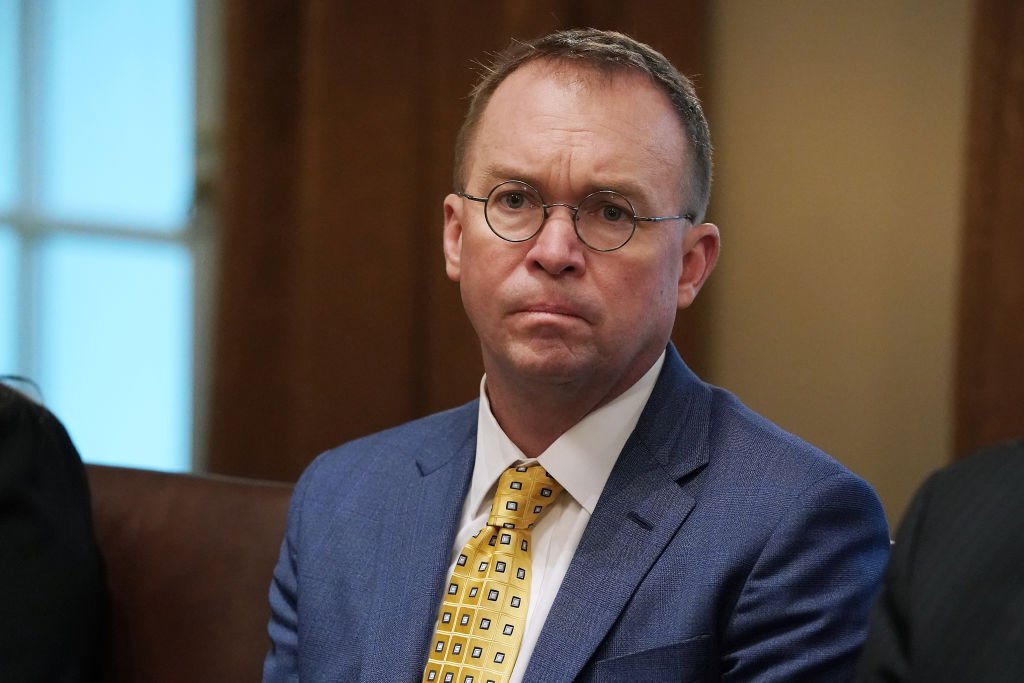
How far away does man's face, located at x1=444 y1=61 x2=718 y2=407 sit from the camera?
5.24 feet

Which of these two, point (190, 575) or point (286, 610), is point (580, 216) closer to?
point (286, 610)

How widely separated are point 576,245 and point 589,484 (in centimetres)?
34

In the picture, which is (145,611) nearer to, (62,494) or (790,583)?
(62,494)

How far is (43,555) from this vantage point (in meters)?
1.90

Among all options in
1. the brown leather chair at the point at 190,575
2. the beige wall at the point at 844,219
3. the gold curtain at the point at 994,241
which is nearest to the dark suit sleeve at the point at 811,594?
the brown leather chair at the point at 190,575

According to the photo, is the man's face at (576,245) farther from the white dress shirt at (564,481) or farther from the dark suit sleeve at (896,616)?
the dark suit sleeve at (896,616)

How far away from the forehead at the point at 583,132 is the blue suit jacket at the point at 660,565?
307 millimetres

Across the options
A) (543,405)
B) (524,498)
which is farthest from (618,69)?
(524,498)

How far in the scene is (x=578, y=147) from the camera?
1.62 m

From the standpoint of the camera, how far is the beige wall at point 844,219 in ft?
8.51

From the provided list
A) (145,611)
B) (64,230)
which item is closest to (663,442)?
(145,611)

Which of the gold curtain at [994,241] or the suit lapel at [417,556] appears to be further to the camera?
the gold curtain at [994,241]

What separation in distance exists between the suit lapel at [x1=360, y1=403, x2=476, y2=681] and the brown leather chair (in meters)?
0.34

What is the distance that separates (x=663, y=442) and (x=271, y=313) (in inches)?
56.7
